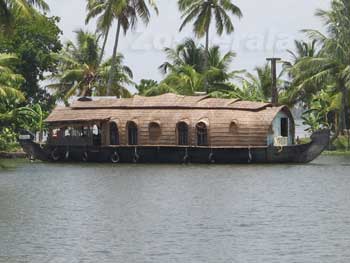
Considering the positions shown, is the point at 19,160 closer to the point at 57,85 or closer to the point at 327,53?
the point at 57,85

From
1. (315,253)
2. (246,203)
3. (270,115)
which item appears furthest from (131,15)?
(315,253)

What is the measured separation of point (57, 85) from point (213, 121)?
19.0 meters

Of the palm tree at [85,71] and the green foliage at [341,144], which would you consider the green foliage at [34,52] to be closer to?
the palm tree at [85,71]

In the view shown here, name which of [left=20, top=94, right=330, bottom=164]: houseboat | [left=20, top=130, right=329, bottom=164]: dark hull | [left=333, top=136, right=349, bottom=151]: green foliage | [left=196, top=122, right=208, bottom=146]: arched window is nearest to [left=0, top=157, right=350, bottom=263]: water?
[left=20, top=130, right=329, bottom=164]: dark hull

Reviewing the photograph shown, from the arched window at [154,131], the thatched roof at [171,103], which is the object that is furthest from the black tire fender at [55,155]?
the arched window at [154,131]

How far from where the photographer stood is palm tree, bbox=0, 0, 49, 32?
113ft

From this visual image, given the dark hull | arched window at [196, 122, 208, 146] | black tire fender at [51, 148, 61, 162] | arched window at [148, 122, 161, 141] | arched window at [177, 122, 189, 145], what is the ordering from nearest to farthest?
the dark hull
arched window at [196, 122, 208, 146]
arched window at [177, 122, 189, 145]
arched window at [148, 122, 161, 141]
black tire fender at [51, 148, 61, 162]

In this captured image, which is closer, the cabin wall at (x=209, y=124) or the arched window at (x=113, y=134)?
the cabin wall at (x=209, y=124)

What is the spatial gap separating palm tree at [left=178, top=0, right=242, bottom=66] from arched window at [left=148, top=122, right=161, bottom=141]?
11752 millimetres

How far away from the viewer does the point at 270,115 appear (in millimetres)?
45031

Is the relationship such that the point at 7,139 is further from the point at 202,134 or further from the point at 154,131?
the point at 202,134

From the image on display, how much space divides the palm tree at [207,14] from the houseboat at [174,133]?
10.2m

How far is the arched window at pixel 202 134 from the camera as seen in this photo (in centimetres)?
4550

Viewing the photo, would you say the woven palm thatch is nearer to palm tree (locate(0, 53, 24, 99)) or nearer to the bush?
palm tree (locate(0, 53, 24, 99))
